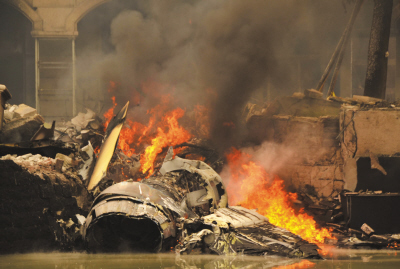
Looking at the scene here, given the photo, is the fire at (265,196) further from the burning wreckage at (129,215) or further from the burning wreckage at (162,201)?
the burning wreckage at (129,215)

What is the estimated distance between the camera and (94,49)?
1511 cm

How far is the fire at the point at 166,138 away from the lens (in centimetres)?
1055

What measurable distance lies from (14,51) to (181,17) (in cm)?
617

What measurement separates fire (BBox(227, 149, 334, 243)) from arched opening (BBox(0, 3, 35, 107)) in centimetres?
907

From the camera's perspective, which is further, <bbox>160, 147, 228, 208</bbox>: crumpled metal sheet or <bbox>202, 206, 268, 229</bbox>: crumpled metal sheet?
<bbox>160, 147, 228, 208</bbox>: crumpled metal sheet

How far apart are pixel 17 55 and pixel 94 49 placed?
2.95 meters

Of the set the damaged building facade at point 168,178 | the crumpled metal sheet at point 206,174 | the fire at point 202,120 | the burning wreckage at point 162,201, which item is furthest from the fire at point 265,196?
the fire at point 202,120

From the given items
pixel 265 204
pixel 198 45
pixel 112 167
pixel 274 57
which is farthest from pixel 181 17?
pixel 265 204

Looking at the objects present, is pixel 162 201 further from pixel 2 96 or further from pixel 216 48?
pixel 216 48

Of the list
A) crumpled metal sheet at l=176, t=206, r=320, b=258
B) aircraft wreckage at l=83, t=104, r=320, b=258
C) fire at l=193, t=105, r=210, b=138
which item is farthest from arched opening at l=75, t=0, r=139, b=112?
crumpled metal sheet at l=176, t=206, r=320, b=258

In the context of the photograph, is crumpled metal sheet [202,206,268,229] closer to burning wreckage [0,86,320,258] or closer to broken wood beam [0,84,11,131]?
burning wreckage [0,86,320,258]

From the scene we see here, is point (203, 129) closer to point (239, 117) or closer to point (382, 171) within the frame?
point (239, 117)

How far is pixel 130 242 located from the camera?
20.3ft

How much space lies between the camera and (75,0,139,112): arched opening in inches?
569
